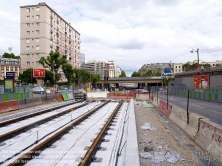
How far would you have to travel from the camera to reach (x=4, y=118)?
13828mm

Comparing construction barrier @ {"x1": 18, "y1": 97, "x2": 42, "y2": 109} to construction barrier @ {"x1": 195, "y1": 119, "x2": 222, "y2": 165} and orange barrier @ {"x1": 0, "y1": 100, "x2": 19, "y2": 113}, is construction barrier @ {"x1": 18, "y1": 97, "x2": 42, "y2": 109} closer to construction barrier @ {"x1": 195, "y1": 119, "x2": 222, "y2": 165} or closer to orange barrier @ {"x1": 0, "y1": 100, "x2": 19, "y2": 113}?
orange barrier @ {"x1": 0, "y1": 100, "x2": 19, "y2": 113}

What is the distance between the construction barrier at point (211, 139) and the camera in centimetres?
655

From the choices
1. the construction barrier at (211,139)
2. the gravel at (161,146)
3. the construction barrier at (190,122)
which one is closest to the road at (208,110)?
the construction barrier at (190,122)

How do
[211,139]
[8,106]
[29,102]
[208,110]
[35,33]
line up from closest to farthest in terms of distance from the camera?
[211,139]
[8,106]
[208,110]
[29,102]
[35,33]

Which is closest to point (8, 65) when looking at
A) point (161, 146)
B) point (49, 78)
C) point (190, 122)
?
point (49, 78)

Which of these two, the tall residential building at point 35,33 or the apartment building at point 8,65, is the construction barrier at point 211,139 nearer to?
the tall residential building at point 35,33

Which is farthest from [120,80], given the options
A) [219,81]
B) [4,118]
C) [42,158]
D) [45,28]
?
[42,158]

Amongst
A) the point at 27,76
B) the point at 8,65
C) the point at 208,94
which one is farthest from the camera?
the point at 8,65

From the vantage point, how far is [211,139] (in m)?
7.20

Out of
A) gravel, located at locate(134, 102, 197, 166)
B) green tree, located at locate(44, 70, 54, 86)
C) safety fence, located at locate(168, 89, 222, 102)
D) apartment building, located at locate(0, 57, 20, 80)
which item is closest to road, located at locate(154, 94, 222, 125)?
safety fence, located at locate(168, 89, 222, 102)

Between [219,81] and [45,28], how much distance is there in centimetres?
5518

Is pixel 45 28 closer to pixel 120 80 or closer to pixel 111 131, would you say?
pixel 120 80

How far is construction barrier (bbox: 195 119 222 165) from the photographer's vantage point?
6.55m

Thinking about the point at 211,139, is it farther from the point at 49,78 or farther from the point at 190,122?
→ the point at 49,78
